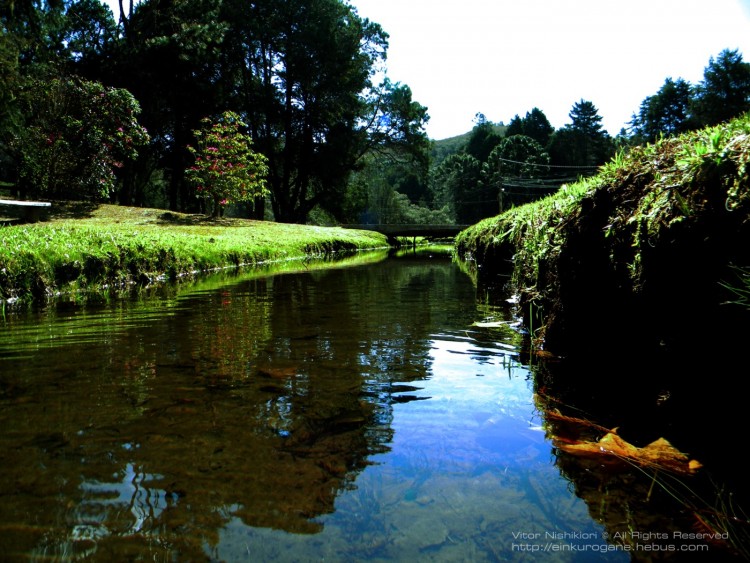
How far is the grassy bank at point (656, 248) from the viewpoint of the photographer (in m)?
2.16

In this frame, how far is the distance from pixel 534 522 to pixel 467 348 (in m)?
2.57

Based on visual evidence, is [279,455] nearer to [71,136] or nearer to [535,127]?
[71,136]

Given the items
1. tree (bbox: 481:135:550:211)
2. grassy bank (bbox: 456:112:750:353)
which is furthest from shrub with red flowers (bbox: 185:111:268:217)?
tree (bbox: 481:135:550:211)

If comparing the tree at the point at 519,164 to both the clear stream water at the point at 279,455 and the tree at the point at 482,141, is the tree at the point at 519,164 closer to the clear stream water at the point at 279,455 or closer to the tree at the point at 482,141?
the tree at the point at 482,141

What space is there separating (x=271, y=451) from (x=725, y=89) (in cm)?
7212

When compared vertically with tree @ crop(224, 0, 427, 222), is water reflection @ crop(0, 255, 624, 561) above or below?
below

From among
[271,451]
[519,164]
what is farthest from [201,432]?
[519,164]

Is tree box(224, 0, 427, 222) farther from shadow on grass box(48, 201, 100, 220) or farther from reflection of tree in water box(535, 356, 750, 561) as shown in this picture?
reflection of tree in water box(535, 356, 750, 561)

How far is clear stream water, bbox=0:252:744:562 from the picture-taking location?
160 cm

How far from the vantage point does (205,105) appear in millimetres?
32062

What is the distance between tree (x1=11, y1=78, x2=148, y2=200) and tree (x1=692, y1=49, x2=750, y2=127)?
61029 millimetres

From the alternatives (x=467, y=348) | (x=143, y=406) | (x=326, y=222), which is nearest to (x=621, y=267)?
(x=467, y=348)

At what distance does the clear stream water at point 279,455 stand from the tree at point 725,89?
66.6 metres

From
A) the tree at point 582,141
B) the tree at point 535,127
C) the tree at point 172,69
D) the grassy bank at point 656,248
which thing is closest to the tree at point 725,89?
the tree at point 582,141
